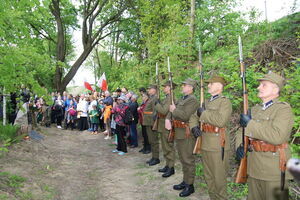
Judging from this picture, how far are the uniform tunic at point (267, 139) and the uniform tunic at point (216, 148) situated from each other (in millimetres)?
634

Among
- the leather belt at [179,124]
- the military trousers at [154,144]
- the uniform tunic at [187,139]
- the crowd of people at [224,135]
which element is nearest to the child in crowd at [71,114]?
the military trousers at [154,144]

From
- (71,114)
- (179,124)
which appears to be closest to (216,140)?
(179,124)

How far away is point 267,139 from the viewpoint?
9.29 ft

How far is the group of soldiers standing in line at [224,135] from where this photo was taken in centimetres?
291

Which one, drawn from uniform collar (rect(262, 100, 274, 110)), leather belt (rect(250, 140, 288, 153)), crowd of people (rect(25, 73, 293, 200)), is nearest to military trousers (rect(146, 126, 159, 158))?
crowd of people (rect(25, 73, 293, 200))

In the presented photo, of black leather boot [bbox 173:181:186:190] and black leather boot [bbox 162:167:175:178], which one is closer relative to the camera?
black leather boot [bbox 173:181:186:190]

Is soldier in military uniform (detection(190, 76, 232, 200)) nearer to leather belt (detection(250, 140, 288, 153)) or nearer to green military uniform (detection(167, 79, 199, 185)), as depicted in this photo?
leather belt (detection(250, 140, 288, 153))

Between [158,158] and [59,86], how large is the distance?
13.4 metres

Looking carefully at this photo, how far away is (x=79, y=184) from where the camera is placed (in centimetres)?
582

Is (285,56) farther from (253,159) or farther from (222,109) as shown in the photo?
(253,159)

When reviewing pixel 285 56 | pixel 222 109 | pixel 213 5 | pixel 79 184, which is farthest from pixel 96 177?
pixel 213 5

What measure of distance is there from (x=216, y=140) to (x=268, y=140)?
1.15 meters

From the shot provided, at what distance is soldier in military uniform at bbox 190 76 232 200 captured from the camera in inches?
149

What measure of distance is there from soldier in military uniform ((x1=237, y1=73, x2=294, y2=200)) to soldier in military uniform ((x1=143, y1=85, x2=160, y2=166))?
14.1 ft
